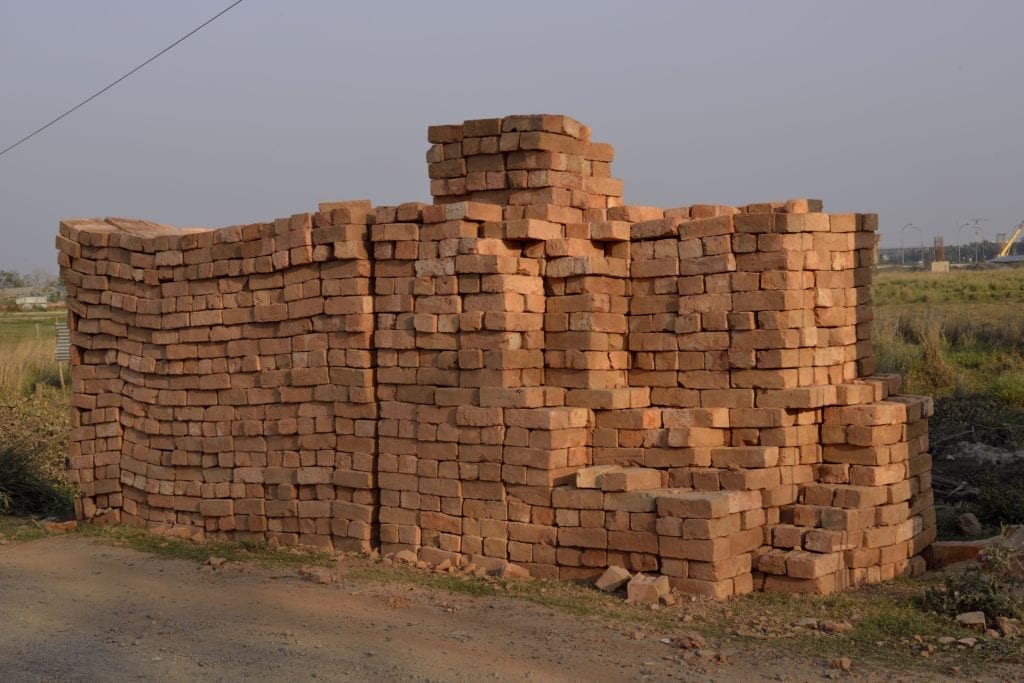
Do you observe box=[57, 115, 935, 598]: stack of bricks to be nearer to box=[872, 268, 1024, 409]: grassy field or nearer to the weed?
the weed

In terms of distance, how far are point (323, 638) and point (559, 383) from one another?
272cm

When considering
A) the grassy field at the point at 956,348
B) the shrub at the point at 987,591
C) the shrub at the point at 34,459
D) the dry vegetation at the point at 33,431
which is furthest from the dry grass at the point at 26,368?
the shrub at the point at 987,591

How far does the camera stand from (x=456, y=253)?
8039 mm

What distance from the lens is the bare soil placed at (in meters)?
5.66

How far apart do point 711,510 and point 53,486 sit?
349 inches

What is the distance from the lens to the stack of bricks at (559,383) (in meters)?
7.45

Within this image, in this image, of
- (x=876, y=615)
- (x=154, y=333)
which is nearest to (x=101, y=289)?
(x=154, y=333)

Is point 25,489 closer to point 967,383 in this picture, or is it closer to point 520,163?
point 520,163

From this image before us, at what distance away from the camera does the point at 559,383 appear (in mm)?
8047

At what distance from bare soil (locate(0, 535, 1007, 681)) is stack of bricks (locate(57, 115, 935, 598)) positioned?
793 mm

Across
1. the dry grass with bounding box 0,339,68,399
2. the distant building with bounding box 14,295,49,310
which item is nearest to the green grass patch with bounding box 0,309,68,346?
the dry grass with bounding box 0,339,68,399

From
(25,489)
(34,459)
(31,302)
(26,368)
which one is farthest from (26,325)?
(25,489)

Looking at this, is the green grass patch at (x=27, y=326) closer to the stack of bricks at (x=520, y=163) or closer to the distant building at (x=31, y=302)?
the distant building at (x=31, y=302)

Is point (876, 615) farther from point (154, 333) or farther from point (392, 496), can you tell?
point (154, 333)
